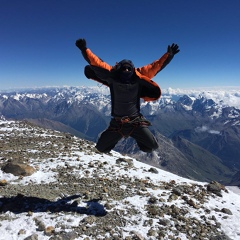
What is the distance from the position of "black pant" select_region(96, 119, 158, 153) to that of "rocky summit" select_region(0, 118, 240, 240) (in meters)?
2.59

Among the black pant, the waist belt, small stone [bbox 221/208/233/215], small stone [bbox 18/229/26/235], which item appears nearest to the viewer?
small stone [bbox 18/229/26/235]

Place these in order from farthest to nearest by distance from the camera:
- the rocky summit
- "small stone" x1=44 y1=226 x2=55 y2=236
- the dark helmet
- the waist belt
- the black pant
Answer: the black pant, the waist belt, the dark helmet, the rocky summit, "small stone" x1=44 y1=226 x2=55 y2=236

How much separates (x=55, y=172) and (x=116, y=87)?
7444 millimetres

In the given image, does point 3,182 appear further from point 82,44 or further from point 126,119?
point 82,44

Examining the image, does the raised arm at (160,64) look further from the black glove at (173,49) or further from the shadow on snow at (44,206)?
the shadow on snow at (44,206)

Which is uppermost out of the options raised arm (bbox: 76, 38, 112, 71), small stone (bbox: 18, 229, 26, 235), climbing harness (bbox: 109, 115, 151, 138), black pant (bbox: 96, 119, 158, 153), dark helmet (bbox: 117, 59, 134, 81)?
raised arm (bbox: 76, 38, 112, 71)

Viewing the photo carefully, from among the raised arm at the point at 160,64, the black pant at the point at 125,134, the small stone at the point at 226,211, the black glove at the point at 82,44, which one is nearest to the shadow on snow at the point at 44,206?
the black pant at the point at 125,134

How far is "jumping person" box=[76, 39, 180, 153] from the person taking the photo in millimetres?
11547

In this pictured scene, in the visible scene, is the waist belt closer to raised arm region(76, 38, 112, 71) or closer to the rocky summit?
raised arm region(76, 38, 112, 71)

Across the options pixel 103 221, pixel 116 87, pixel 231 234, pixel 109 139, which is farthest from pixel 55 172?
pixel 231 234

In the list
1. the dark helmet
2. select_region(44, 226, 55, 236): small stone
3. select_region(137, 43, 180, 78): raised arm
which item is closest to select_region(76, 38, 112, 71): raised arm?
the dark helmet

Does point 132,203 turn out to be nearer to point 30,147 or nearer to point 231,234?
point 231,234

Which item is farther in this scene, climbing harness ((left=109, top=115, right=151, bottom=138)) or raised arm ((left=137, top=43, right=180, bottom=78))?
climbing harness ((left=109, top=115, right=151, bottom=138))

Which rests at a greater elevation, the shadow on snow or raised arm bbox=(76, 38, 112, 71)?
raised arm bbox=(76, 38, 112, 71)
